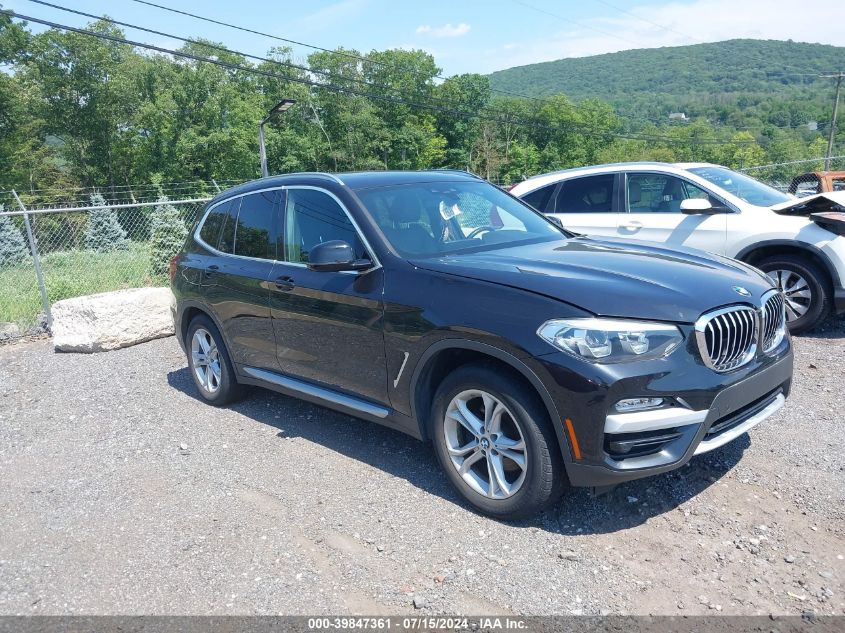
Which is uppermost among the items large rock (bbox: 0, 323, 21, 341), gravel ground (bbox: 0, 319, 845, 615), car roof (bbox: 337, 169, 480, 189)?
car roof (bbox: 337, 169, 480, 189)

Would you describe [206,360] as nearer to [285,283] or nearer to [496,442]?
[285,283]

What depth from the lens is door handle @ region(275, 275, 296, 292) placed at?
15.0 ft

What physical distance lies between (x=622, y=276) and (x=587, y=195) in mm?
4608

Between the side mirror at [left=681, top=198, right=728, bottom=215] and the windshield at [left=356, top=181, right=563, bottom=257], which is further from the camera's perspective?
the side mirror at [left=681, top=198, right=728, bottom=215]

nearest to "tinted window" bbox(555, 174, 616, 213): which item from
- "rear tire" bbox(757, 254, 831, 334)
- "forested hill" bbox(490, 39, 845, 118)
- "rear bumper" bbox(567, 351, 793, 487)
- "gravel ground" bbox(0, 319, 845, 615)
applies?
"rear tire" bbox(757, 254, 831, 334)

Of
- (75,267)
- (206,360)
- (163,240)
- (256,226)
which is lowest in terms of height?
(206,360)

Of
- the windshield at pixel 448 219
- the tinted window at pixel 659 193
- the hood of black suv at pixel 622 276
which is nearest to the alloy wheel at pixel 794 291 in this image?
the tinted window at pixel 659 193

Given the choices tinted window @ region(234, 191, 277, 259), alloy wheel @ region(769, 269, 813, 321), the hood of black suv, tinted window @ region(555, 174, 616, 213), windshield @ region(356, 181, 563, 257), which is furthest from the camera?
tinted window @ region(555, 174, 616, 213)

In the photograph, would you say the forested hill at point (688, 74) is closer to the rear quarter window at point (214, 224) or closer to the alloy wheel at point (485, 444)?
the rear quarter window at point (214, 224)

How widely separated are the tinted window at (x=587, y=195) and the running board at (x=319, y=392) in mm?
4439

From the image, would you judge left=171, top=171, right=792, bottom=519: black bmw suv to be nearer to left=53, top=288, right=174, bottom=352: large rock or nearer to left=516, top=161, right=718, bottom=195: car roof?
left=516, top=161, right=718, bottom=195: car roof

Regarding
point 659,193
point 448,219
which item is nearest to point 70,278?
point 448,219

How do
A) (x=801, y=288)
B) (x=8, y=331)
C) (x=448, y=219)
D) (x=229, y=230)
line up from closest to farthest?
1. (x=448, y=219)
2. (x=229, y=230)
3. (x=801, y=288)
4. (x=8, y=331)

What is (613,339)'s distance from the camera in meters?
3.10
